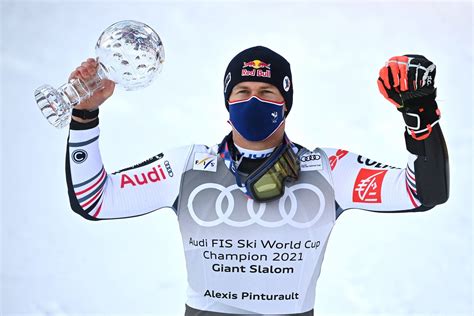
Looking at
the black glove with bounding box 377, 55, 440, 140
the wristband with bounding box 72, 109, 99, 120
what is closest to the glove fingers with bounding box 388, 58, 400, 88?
the black glove with bounding box 377, 55, 440, 140

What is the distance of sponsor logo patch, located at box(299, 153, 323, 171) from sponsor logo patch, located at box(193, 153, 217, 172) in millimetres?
354

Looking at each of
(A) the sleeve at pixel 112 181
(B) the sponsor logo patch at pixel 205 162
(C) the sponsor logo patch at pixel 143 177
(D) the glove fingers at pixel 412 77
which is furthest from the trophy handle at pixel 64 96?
(D) the glove fingers at pixel 412 77

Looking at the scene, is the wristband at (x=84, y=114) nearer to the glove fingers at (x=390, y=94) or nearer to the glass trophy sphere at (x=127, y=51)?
the glass trophy sphere at (x=127, y=51)

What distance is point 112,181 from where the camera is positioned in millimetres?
3387

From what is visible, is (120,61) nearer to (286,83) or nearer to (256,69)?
(256,69)

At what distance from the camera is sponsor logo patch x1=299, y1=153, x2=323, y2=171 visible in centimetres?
343

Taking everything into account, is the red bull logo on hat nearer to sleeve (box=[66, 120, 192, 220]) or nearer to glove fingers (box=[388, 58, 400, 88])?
sleeve (box=[66, 120, 192, 220])

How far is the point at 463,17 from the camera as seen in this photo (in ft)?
21.1

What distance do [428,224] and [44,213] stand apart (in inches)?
99.2

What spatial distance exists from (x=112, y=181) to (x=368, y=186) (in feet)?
3.32

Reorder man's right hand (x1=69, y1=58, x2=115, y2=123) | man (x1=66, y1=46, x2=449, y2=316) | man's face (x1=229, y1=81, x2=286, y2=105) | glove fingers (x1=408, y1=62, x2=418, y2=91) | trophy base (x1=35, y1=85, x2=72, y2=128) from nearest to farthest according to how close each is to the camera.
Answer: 1. glove fingers (x1=408, y1=62, x2=418, y2=91)
2. trophy base (x1=35, y1=85, x2=72, y2=128)
3. man's right hand (x1=69, y1=58, x2=115, y2=123)
4. man (x1=66, y1=46, x2=449, y2=316)
5. man's face (x1=229, y1=81, x2=286, y2=105)

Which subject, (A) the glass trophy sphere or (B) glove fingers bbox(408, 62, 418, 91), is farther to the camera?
(A) the glass trophy sphere

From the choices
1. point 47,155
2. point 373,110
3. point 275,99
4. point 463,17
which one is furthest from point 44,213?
point 463,17

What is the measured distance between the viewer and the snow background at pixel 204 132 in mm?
5285
